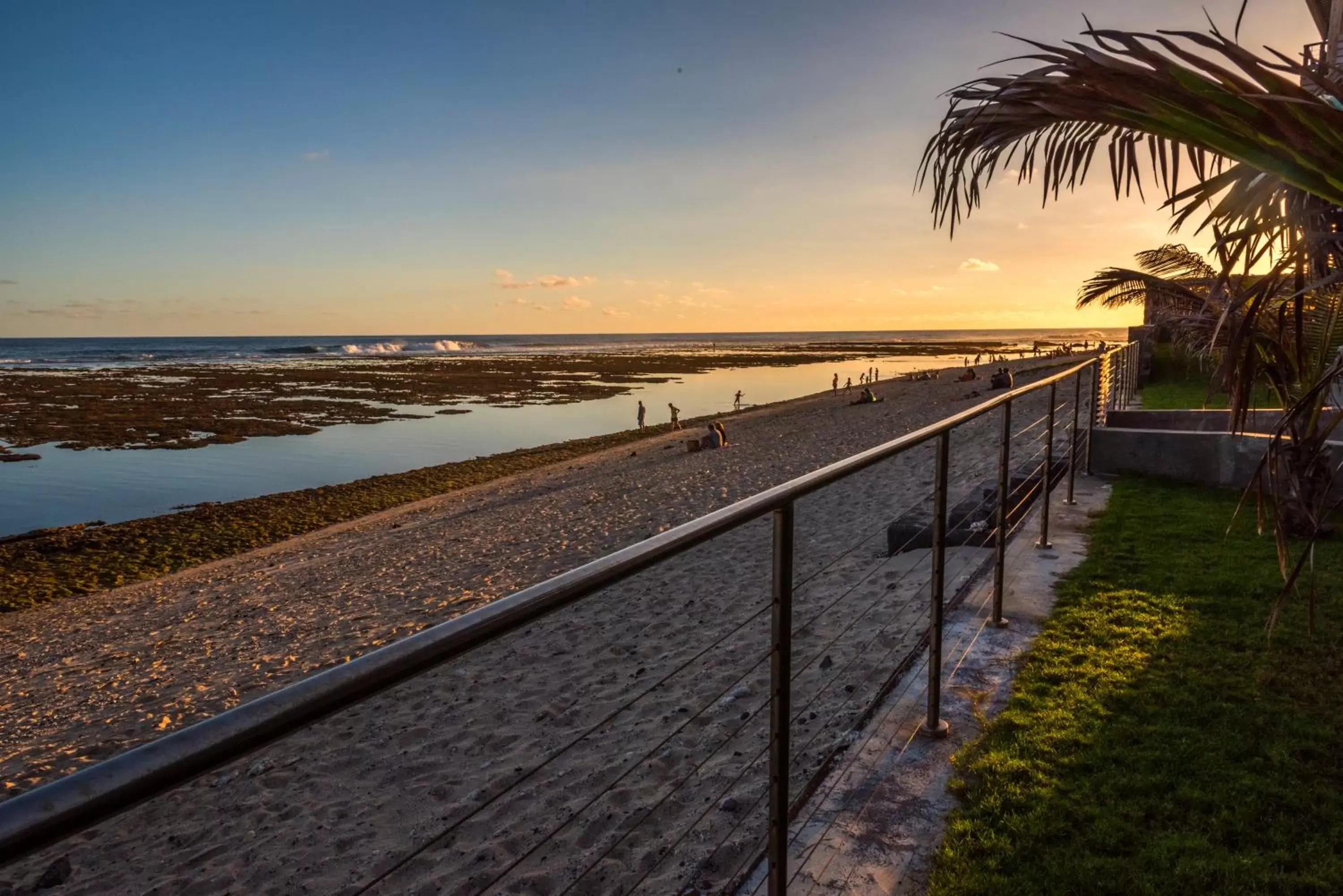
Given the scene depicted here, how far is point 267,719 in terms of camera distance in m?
0.81

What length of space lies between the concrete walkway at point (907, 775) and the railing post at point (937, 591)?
0.22 feet

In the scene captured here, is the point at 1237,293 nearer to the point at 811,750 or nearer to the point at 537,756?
the point at 811,750

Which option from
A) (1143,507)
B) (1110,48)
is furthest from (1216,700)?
(1143,507)

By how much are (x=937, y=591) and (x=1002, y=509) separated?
1015mm

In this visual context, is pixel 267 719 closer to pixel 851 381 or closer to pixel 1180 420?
pixel 1180 420

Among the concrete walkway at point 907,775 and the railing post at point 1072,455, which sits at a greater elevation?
the railing post at point 1072,455

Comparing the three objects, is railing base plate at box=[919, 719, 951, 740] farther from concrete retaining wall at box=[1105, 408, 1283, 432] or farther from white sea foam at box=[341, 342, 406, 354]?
white sea foam at box=[341, 342, 406, 354]

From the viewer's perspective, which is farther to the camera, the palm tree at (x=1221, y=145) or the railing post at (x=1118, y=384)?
the railing post at (x=1118, y=384)

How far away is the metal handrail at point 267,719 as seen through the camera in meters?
0.65

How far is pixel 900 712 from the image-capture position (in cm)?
327

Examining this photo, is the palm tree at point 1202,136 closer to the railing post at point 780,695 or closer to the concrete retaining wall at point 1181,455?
the railing post at point 780,695

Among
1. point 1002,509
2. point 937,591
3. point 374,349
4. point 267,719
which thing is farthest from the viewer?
point 374,349

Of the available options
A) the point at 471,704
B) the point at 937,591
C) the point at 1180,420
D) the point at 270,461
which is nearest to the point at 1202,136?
the point at 937,591

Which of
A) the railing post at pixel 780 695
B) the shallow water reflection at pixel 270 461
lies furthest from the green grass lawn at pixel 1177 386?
the shallow water reflection at pixel 270 461
